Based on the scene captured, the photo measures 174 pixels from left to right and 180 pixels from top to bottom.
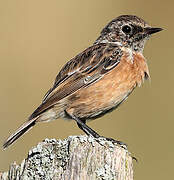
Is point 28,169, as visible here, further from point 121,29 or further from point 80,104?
point 121,29

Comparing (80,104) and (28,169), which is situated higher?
(80,104)

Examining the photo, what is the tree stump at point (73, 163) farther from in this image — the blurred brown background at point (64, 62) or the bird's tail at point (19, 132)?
the blurred brown background at point (64, 62)

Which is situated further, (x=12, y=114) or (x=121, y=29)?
(x=12, y=114)

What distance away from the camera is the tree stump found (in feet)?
14.4

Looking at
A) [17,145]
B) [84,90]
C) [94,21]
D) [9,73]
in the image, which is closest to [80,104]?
[84,90]

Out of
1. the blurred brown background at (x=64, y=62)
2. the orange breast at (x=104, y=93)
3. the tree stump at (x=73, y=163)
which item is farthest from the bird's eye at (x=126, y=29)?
the tree stump at (x=73, y=163)

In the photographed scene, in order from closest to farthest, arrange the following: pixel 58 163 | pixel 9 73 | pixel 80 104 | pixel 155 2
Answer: pixel 58 163
pixel 80 104
pixel 9 73
pixel 155 2

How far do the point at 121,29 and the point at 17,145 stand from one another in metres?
2.22

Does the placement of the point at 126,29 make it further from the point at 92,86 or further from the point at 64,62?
the point at 64,62

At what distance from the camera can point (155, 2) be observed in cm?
988

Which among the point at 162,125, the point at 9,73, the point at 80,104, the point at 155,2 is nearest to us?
the point at 80,104

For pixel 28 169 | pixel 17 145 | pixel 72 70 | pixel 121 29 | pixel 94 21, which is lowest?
pixel 28 169

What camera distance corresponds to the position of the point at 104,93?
6887mm

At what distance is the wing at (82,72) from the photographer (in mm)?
6892
